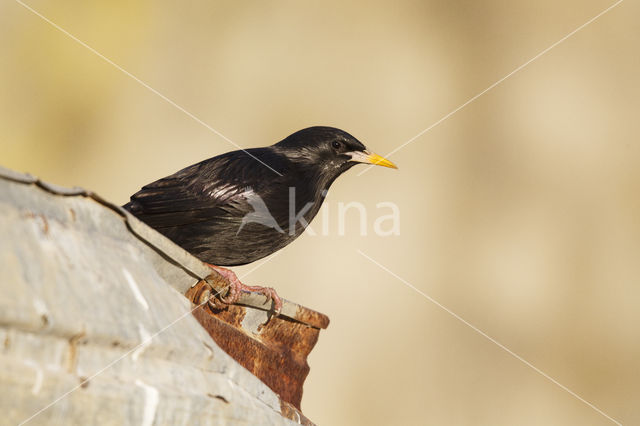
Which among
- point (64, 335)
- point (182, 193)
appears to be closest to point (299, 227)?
point (182, 193)

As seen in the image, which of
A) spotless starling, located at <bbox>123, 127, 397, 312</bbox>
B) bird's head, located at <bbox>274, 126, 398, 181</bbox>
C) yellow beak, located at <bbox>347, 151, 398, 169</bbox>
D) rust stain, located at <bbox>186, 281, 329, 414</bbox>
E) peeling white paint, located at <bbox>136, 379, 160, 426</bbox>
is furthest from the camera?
yellow beak, located at <bbox>347, 151, 398, 169</bbox>

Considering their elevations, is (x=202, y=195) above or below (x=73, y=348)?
above

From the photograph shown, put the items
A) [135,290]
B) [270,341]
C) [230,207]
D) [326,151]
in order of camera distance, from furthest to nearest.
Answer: [326,151], [230,207], [270,341], [135,290]

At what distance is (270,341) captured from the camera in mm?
2164

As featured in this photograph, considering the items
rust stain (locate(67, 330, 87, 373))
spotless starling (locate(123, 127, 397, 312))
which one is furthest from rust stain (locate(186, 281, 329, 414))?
spotless starling (locate(123, 127, 397, 312))

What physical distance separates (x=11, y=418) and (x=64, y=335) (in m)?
0.14

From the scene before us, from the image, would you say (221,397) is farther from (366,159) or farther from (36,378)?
(366,159)

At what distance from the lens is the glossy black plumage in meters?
3.33

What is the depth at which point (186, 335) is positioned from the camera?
1387 mm

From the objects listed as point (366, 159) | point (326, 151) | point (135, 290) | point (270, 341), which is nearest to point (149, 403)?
point (135, 290)

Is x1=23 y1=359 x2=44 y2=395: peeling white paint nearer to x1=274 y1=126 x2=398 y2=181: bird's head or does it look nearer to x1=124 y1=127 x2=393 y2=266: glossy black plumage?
x1=124 y1=127 x2=393 y2=266: glossy black plumage

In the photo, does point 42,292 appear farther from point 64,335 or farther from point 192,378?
point 192,378

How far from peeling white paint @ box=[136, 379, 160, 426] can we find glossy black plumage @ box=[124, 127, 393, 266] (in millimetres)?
2118

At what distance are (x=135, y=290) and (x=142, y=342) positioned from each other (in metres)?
0.12
